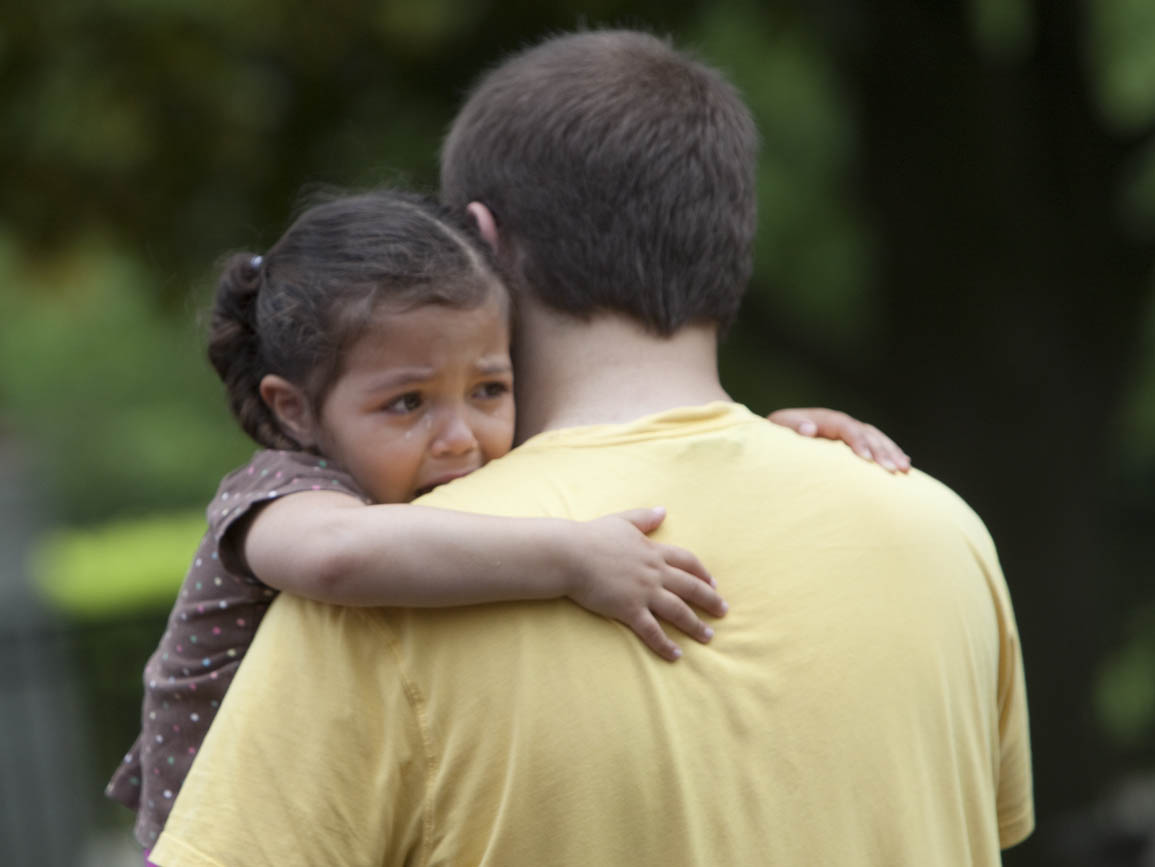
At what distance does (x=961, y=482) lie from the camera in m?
5.59

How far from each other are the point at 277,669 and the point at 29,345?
16.4m

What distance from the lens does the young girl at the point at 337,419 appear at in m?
1.76

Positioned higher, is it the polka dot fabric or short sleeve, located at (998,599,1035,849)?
the polka dot fabric

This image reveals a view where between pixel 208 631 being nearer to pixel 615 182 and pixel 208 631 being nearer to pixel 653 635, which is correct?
pixel 653 635

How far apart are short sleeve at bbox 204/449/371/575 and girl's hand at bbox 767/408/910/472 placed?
589 mm

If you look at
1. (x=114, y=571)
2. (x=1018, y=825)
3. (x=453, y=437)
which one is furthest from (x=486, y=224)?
(x=114, y=571)

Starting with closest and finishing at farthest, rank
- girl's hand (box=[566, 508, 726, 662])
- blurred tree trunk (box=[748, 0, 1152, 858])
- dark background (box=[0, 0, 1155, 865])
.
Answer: girl's hand (box=[566, 508, 726, 662])
dark background (box=[0, 0, 1155, 865])
blurred tree trunk (box=[748, 0, 1152, 858])

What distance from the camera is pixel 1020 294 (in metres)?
5.41

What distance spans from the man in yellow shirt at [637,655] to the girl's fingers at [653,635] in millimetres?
16

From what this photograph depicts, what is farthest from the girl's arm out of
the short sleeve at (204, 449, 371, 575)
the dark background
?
the dark background

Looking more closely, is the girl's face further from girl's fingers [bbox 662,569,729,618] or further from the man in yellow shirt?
girl's fingers [bbox 662,569,729,618]

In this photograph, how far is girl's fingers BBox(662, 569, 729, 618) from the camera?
160 centimetres

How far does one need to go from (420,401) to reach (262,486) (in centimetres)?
24

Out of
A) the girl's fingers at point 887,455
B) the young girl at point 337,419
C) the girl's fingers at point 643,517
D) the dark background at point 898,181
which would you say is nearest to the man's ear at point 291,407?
the young girl at point 337,419
